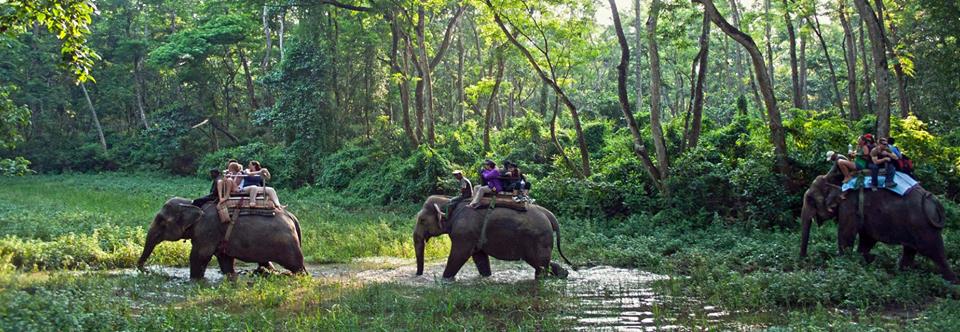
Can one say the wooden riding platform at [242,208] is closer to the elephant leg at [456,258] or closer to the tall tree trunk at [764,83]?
the elephant leg at [456,258]

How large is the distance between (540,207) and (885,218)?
4.82 meters

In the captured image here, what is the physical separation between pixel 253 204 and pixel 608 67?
185 feet

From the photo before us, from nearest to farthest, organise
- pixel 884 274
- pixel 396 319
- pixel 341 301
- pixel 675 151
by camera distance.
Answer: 1. pixel 396 319
2. pixel 341 301
3. pixel 884 274
4. pixel 675 151

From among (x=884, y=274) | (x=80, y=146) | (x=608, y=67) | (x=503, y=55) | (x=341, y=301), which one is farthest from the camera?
(x=608, y=67)

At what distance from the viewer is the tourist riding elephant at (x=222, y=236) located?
38.7 feet

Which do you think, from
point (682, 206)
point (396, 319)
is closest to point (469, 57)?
point (682, 206)

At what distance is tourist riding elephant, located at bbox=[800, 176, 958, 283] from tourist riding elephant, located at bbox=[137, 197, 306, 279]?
7.75m

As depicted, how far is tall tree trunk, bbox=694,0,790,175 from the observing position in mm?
16438

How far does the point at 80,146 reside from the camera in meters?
49.7

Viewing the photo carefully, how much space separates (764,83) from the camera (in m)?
16.5

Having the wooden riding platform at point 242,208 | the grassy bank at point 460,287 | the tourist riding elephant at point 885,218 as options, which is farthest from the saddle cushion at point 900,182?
the wooden riding platform at point 242,208

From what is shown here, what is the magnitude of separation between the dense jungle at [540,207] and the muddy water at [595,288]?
2.3 inches

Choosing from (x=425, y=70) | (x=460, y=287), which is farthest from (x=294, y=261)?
(x=425, y=70)

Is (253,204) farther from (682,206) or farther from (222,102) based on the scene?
(222,102)
